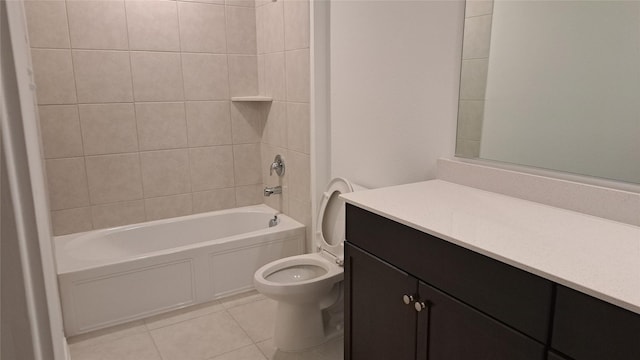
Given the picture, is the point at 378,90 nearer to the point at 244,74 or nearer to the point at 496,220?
the point at 496,220

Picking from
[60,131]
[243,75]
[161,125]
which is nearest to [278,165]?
[243,75]

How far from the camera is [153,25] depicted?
284 centimetres

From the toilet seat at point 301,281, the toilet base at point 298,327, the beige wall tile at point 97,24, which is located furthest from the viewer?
the beige wall tile at point 97,24

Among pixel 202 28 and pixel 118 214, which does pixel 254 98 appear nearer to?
pixel 202 28

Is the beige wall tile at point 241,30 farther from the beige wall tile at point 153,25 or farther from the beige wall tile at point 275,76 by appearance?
the beige wall tile at point 153,25

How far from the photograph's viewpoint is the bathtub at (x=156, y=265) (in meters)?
2.37

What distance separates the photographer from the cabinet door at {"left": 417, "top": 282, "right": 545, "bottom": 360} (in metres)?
1.08

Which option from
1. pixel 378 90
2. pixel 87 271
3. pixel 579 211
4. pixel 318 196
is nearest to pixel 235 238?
pixel 318 196

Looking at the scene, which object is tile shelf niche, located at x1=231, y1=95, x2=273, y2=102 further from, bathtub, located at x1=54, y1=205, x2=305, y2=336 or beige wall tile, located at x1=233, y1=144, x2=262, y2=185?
bathtub, located at x1=54, y1=205, x2=305, y2=336

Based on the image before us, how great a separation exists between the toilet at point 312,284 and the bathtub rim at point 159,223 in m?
0.55

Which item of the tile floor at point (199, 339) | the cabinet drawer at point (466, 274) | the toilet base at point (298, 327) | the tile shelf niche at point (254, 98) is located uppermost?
the tile shelf niche at point (254, 98)

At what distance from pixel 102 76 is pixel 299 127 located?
1.28 metres

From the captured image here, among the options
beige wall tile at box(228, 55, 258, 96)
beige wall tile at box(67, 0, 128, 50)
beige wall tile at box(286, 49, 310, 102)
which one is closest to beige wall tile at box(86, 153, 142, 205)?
beige wall tile at box(67, 0, 128, 50)

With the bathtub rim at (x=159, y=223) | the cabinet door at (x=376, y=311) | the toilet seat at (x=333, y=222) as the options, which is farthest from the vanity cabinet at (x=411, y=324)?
the bathtub rim at (x=159, y=223)
